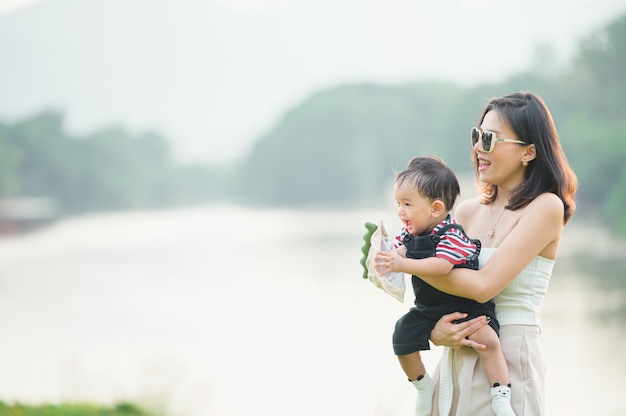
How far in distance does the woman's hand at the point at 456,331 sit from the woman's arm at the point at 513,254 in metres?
0.06

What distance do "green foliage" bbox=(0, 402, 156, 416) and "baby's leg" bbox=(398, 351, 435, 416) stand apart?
2.02 metres

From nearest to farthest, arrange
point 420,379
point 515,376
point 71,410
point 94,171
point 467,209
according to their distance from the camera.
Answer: point 515,376 < point 420,379 < point 467,209 < point 71,410 < point 94,171

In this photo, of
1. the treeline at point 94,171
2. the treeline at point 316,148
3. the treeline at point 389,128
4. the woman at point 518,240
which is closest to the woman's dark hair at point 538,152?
the woman at point 518,240

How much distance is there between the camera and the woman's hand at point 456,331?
5.52ft

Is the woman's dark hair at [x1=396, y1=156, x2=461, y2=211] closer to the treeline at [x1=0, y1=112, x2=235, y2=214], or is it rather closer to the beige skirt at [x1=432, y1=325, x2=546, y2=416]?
the beige skirt at [x1=432, y1=325, x2=546, y2=416]

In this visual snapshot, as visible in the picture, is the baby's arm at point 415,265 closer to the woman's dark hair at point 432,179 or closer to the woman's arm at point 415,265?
the woman's arm at point 415,265

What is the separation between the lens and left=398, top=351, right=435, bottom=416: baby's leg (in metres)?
1.80

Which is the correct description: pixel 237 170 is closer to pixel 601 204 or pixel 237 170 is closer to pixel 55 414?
pixel 601 204

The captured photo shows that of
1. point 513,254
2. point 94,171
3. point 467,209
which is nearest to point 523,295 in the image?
point 513,254

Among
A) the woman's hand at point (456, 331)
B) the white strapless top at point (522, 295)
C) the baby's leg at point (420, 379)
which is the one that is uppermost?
the white strapless top at point (522, 295)

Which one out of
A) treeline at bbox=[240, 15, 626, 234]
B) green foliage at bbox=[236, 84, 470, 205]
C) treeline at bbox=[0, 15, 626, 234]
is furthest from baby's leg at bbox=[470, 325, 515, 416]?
green foliage at bbox=[236, 84, 470, 205]

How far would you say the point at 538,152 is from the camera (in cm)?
176

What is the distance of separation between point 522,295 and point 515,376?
0.18 metres

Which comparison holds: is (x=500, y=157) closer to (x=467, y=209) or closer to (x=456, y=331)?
(x=467, y=209)
